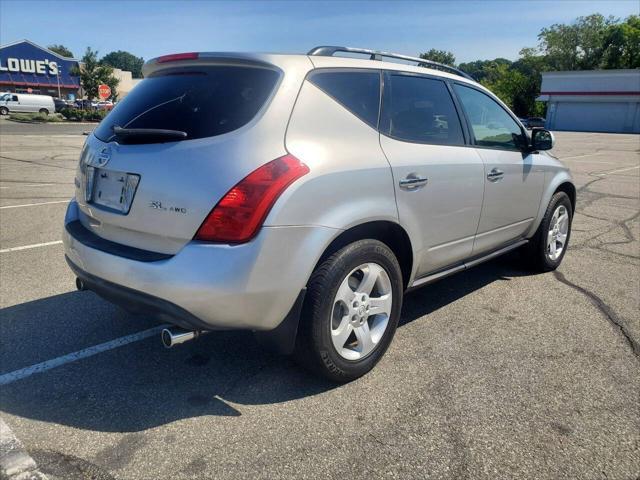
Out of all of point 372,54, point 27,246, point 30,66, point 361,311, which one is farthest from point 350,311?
point 30,66

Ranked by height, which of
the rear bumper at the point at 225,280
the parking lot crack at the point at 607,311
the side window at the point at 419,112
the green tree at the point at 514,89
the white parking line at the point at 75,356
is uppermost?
the green tree at the point at 514,89

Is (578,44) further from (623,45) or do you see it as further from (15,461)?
(15,461)

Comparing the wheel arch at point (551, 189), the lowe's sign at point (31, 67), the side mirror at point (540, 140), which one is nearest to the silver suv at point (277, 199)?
the side mirror at point (540, 140)

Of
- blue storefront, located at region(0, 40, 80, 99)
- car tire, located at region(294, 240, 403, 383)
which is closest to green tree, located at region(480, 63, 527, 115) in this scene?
blue storefront, located at region(0, 40, 80, 99)

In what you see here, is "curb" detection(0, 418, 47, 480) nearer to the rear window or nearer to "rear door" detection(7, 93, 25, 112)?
the rear window

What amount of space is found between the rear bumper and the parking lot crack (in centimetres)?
237

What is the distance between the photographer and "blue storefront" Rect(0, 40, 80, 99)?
61.2m

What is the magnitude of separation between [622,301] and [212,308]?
142 inches

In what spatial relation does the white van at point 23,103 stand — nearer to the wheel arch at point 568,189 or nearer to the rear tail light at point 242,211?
the wheel arch at point 568,189

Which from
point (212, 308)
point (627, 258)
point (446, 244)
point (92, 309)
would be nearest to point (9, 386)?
point (92, 309)

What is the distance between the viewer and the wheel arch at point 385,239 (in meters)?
2.90

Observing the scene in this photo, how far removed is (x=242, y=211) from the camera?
2.49 m

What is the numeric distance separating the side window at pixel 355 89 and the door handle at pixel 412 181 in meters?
0.36

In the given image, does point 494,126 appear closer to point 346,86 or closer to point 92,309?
point 346,86
